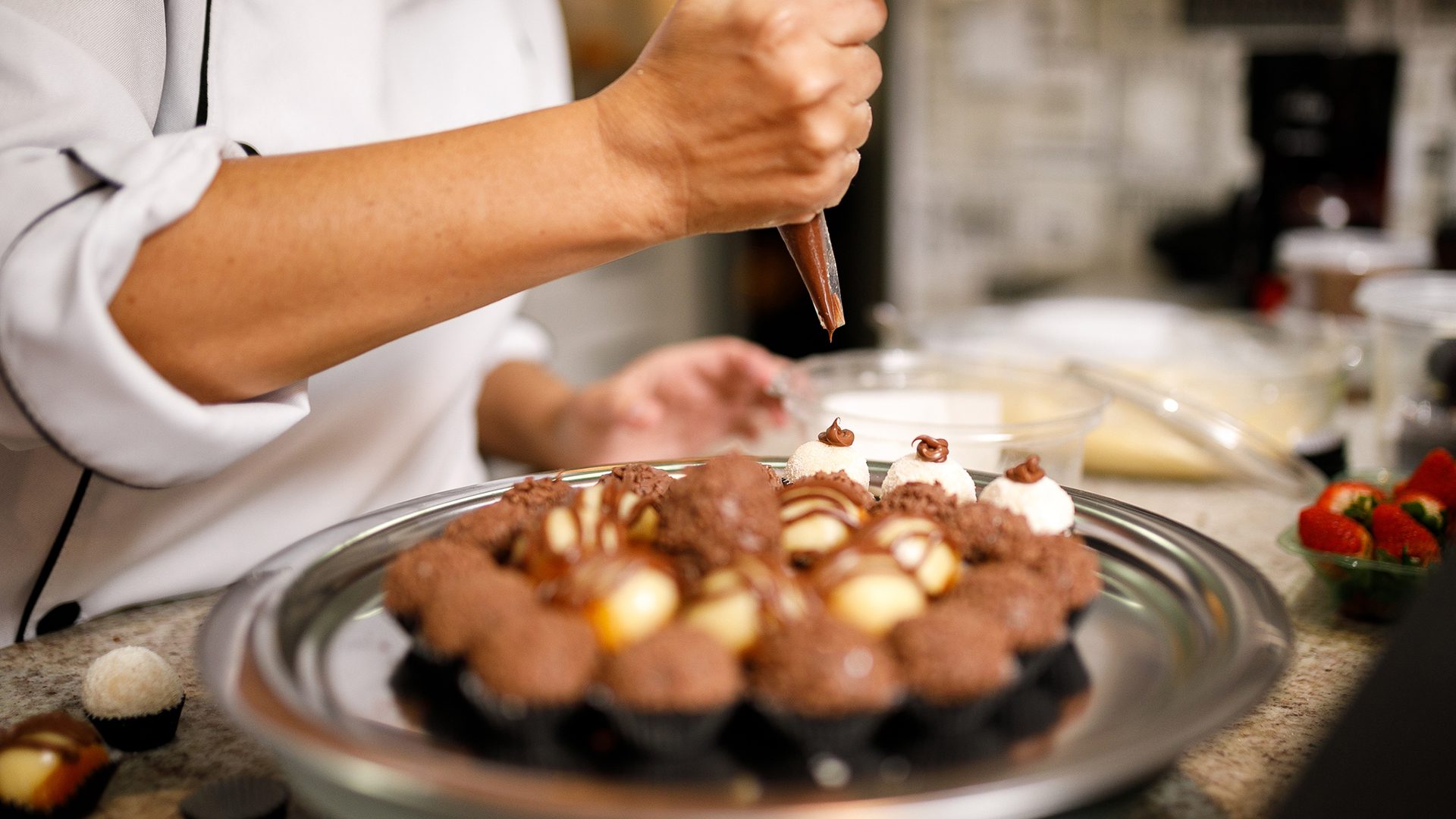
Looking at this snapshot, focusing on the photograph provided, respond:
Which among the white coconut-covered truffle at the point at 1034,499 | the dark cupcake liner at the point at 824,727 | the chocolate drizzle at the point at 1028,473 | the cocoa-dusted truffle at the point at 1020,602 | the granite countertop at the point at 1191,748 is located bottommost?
the granite countertop at the point at 1191,748

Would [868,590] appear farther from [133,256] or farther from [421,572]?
[133,256]

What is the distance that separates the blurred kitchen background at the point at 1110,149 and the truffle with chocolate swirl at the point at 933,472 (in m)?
1.83

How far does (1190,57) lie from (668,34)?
2693 mm

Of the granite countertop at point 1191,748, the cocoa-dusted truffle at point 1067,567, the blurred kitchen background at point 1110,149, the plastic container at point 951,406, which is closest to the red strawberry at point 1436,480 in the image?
the granite countertop at point 1191,748

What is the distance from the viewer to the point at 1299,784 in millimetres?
488

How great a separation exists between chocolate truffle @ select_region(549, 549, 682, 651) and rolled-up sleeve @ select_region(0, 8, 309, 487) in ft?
1.00

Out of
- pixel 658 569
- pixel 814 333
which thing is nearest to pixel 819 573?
pixel 658 569

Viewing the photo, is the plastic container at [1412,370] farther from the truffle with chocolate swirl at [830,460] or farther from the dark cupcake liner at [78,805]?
the dark cupcake liner at [78,805]

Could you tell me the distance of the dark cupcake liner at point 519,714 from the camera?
491mm

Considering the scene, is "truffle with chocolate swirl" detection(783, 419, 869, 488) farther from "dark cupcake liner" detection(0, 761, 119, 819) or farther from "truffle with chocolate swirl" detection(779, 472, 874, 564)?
"dark cupcake liner" detection(0, 761, 119, 819)

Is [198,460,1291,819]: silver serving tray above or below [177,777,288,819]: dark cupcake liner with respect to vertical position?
above

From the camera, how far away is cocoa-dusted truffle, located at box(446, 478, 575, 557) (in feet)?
2.14

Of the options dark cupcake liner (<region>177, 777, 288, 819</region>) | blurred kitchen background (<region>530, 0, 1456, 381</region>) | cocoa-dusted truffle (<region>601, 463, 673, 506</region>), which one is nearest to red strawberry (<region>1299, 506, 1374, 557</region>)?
cocoa-dusted truffle (<region>601, 463, 673, 506</region>)

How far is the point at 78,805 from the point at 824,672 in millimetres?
433
